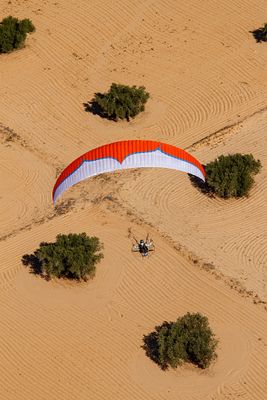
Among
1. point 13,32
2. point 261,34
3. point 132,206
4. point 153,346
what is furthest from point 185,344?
point 13,32

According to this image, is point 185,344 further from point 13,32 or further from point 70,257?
point 13,32

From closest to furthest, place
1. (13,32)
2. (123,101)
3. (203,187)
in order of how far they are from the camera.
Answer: (203,187) < (123,101) < (13,32)

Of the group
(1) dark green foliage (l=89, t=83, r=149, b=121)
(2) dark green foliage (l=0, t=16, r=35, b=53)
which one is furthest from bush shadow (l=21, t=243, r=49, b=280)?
(2) dark green foliage (l=0, t=16, r=35, b=53)

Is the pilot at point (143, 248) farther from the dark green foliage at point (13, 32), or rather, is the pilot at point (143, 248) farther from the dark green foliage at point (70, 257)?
the dark green foliage at point (13, 32)

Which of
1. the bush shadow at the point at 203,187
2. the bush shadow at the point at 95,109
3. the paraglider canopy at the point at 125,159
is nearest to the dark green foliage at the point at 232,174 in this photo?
the bush shadow at the point at 203,187

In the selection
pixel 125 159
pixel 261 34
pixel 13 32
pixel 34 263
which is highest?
pixel 261 34

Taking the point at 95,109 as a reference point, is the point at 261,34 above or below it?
above
